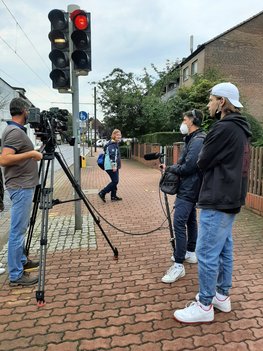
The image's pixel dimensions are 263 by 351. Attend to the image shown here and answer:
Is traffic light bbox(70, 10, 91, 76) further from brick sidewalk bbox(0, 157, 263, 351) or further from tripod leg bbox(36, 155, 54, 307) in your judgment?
brick sidewalk bbox(0, 157, 263, 351)

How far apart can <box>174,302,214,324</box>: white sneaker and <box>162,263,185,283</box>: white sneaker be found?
754mm

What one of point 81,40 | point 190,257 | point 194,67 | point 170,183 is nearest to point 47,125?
point 170,183

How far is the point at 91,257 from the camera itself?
14.6ft

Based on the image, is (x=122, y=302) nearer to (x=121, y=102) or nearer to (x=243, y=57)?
(x=121, y=102)

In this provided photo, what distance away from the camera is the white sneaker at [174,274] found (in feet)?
11.9

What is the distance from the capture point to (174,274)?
3.66m

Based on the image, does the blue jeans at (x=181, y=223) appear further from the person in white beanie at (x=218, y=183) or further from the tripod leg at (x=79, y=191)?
the tripod leg at (x=79, y=191)

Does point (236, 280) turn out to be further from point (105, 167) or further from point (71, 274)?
point (105, 167)

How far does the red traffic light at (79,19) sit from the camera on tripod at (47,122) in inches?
78.1

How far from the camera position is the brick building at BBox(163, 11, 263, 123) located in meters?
28.7

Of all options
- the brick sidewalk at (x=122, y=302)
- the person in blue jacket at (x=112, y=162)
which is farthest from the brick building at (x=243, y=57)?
the brick sidewalk at (x=122, y=302)

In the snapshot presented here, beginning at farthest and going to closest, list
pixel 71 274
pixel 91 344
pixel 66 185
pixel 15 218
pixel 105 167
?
pixel 66 185, pixel 105 167, pixel 71 274, pixel 15 218, pixel 91 344

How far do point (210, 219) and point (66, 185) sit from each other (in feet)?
30.4

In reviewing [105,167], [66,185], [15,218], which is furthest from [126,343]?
[66,185]
